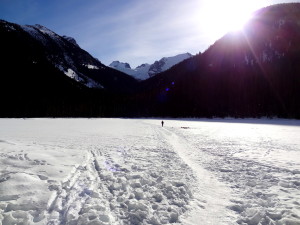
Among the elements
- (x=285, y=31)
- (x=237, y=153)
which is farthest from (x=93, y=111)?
(x=237, y=153)

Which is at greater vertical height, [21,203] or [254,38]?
[254,38]

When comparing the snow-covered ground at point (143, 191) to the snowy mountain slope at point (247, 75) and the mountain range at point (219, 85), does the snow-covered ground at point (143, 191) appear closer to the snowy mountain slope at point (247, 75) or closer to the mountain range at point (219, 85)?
the mountain range at point (219, 85)

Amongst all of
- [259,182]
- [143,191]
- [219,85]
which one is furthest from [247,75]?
[143,191]

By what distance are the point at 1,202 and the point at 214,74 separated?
134m

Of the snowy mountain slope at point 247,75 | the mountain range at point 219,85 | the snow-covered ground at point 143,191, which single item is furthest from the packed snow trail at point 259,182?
the snowy mountain slope at point 247,75

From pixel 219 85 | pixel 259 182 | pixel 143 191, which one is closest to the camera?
pixel 143 191

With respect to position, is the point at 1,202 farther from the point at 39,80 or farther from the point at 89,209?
the point at 39,80

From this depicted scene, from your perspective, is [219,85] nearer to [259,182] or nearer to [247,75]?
[247,75]

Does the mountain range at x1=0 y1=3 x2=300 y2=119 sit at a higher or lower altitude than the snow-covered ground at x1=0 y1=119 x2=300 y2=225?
higher

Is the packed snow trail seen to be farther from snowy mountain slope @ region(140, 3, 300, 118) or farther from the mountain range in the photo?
snowy mountain slope @ region(140, 3, 300, 118)

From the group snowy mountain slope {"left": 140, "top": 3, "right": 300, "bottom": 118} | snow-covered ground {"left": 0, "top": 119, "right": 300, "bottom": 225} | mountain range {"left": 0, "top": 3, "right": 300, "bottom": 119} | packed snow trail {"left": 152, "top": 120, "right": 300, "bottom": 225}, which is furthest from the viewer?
mountain range {"left": 0, "top": 3, "right": 300, "bottom": 119}

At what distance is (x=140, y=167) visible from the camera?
32.8 feet

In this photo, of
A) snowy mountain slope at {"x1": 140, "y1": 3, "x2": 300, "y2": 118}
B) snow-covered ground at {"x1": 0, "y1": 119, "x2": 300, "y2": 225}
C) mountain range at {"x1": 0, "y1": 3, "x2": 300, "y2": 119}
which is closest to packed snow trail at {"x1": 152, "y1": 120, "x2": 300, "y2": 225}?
snow-covered ground at {"x1": 0, "y1": 119, "x2": 300, "y2": 225}

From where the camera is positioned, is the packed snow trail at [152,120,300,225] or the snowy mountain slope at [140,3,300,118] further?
the snowy mountain slope at [140,3,300,118]
